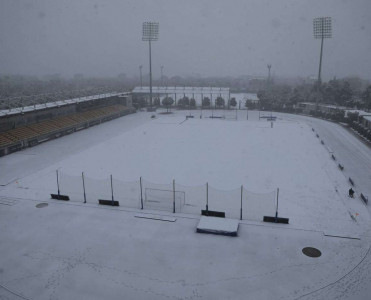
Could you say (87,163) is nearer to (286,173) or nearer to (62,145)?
(62,145)

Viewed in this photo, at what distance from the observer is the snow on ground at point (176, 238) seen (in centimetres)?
1195

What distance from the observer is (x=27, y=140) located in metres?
32.8

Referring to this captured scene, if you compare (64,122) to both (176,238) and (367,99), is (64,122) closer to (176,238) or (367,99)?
(176,238)

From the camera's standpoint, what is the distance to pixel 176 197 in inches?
779

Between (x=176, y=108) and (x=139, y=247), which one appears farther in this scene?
(x=176, y=108)

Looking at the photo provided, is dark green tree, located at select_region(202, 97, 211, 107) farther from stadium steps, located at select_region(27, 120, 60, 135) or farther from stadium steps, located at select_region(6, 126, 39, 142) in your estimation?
stadium steps, located at select_region(6, 126, 39, 142)

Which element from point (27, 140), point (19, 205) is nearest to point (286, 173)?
point (19, 205)

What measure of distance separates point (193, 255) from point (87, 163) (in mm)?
16344

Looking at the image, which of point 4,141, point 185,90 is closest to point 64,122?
point 4,141

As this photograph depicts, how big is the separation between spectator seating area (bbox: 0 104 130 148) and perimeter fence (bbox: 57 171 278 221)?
12.9 metres

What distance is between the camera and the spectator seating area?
32.1 meters

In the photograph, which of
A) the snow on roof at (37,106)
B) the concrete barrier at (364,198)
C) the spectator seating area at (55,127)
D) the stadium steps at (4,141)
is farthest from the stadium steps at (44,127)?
the concrete barrier at (364,198)

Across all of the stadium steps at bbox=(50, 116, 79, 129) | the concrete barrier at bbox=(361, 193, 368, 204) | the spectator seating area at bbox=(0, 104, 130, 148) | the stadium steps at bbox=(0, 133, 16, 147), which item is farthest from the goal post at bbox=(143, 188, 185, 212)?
the stadium steps at bbox=(50, 116, 79, 129)

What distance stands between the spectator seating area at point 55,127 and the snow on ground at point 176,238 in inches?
163
